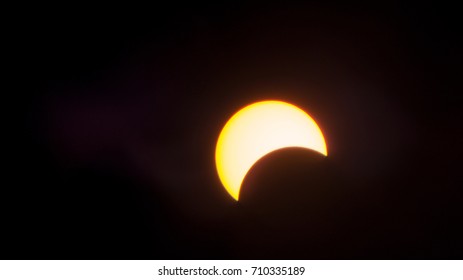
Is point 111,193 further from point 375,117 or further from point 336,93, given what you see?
point 375,117

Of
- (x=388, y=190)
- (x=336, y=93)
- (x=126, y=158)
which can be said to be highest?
(x=336, y=93)

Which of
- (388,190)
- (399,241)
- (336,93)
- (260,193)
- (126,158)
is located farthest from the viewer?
(126,158)

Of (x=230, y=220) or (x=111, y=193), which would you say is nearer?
(x=230, y=220)

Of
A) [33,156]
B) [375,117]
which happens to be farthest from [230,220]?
[33,156]

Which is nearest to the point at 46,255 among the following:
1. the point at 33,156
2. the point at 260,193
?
the point at 33,156

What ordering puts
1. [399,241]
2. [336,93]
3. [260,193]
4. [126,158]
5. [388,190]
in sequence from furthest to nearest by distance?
Result: [126,158] < [336,93] < [388,190] < [399,241] < [260,193]

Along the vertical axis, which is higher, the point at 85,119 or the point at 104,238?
the point at 85,119

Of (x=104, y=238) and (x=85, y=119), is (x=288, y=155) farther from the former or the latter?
(x=85, y=119)

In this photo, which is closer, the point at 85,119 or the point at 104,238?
the point at 104,238

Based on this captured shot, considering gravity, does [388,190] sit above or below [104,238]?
above
